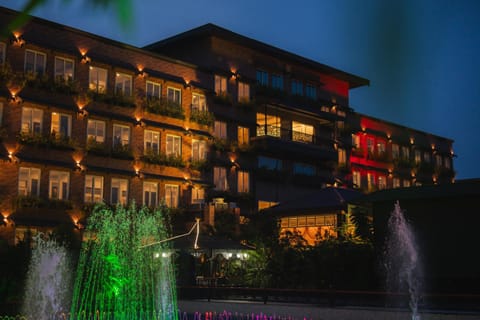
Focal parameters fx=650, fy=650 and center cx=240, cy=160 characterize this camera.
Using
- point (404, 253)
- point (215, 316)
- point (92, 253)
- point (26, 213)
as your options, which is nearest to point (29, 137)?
point (26, 213)

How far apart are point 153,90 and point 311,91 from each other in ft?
54.5

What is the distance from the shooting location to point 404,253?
80.9ft

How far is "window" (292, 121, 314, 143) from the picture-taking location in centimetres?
4969

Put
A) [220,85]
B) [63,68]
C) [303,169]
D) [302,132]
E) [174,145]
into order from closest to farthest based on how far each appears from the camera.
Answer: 1. [63,68]
2. [174,145]
3. [220,85]
4. [303,169]
5. [302,132]

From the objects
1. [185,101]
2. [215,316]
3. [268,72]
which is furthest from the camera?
[268,72]

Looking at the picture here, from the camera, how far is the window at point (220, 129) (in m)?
44.8

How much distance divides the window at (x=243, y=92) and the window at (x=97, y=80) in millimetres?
11461

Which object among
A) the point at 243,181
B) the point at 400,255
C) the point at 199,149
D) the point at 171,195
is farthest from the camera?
the point at 243,181

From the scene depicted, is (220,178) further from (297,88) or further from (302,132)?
(297,88)

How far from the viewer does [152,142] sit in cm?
4019

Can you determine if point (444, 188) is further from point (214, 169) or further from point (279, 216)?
point (214, 169)

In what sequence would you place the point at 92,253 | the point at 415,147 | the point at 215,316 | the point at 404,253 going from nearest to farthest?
1. the point at 215,316
2. the point at 404,253
3. the point at 92,253
4. the point at 415,147

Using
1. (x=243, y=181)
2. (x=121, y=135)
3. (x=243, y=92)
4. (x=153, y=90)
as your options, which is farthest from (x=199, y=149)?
(x=121, y=135)

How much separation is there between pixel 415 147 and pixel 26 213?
4184 centimetres
